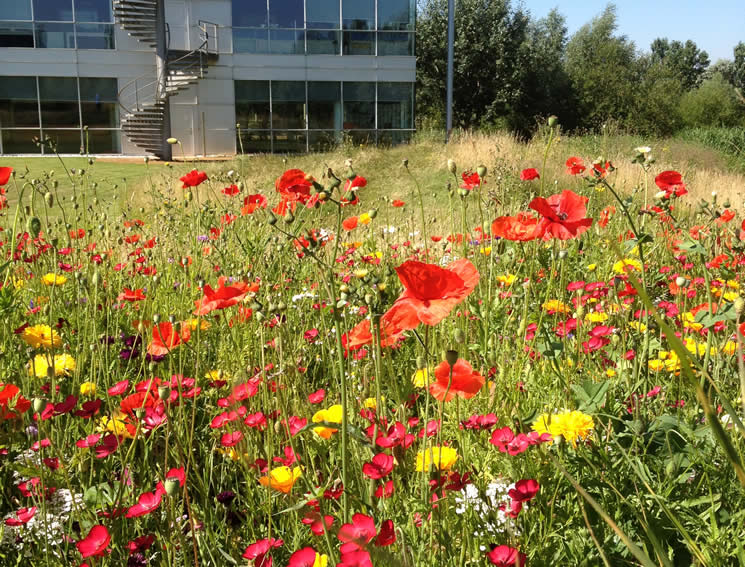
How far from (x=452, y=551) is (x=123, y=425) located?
26.9 inches

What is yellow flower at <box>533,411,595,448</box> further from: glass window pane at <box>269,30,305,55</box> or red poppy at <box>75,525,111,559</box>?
glass window pane at <box>269,30,305,55</box>

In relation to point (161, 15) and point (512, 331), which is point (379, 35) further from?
point (512, 331)

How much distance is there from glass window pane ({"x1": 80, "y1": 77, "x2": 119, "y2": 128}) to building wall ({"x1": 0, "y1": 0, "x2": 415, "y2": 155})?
0.22 meters

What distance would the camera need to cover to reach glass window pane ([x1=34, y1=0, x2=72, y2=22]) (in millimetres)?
16953

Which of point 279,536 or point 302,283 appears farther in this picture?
point 302,283

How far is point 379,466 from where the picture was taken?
86cm

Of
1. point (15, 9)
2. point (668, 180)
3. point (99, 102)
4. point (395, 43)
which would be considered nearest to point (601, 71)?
point (395, 43)

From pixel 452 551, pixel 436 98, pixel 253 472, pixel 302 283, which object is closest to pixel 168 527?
pixel 253 472

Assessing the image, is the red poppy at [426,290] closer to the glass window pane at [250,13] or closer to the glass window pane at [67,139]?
the glass window pane at [250,13]

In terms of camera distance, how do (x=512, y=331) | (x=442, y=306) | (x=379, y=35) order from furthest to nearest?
(x=379, y=35) → (x=512, y=331) → (x=442, y=306)

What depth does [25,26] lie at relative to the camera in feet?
55.7

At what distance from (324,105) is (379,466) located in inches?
713

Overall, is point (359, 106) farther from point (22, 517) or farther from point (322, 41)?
point (22, 517)

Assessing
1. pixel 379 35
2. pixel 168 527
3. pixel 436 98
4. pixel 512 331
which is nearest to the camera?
pixel 168 527
